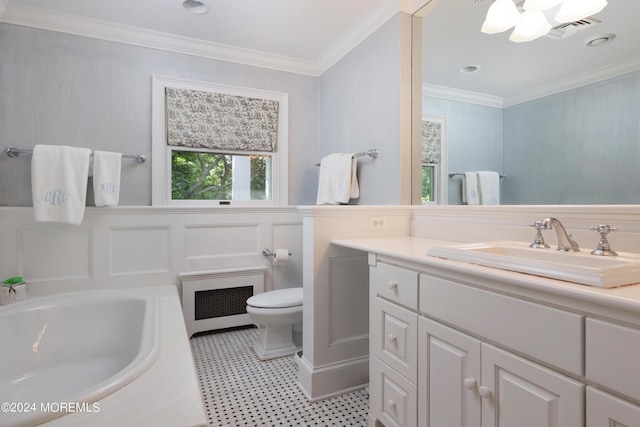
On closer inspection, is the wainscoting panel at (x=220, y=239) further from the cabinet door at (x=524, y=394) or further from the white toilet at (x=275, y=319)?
the cabinet door at (x=524, y=394)

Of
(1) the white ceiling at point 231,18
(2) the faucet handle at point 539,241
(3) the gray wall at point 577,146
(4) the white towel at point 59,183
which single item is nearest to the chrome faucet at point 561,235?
(2) the faucet handle at point 539,241

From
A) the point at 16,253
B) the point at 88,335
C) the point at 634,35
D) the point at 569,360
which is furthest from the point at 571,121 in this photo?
the point at 16,253

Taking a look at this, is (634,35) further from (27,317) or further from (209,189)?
(27,317)

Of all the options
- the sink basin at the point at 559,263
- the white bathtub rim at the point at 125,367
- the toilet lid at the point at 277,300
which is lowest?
the toilet lid at the point at 277,300

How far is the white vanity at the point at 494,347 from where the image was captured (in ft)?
2.29

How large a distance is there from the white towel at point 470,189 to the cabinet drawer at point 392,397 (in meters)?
0.92

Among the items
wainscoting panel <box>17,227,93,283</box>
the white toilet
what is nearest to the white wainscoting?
wainscoting panel <box>17,227,93,283</box>

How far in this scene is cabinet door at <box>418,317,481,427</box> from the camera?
1.00m

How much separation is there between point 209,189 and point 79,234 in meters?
0.96

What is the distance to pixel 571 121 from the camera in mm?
1276

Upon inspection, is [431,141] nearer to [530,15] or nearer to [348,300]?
[530,15]

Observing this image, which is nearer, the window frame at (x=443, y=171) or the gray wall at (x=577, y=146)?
the gray wall at (x=577, y=146)

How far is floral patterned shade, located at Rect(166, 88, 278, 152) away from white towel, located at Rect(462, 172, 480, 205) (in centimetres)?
175

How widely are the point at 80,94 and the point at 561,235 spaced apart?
9.75 feet
